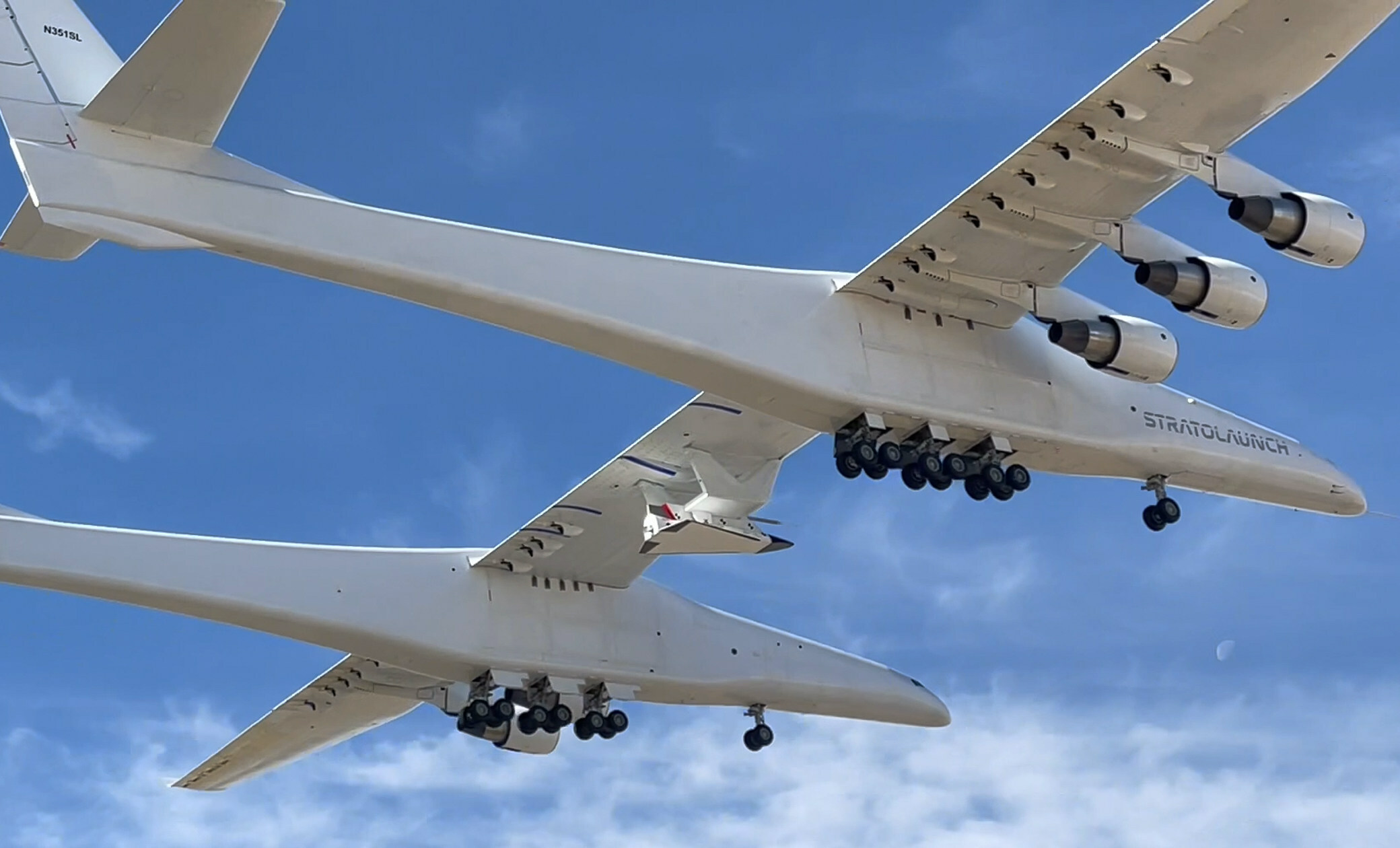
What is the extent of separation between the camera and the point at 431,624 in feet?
78.6

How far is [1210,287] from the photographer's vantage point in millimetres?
20281

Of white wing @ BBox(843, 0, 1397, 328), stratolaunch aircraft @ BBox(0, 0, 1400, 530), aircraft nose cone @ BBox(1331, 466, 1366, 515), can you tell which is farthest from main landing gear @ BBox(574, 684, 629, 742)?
aircraft nose cone @ BBox(1331, 466, 1366, 515)

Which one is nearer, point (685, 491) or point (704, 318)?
point (704, 318)

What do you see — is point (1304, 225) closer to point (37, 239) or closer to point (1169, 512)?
point (1169, 512)

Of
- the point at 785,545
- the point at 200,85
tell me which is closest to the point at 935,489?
the point at 785,545

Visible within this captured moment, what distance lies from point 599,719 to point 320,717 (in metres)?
4.28

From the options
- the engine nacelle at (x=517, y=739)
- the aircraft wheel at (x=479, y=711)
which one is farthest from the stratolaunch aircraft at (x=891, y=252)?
the engine nacelle at (x=517, y=739)

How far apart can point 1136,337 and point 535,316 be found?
224 inches

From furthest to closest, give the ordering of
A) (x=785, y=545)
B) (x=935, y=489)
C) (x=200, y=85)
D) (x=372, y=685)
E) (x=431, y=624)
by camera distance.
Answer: (x=372, y=685) → (x=431, y=624) → (x=785, y=545) → (x=935, y=489) → (x=200, y=85)

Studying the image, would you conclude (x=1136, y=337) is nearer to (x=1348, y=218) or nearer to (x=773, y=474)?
(x=1348, y=218)

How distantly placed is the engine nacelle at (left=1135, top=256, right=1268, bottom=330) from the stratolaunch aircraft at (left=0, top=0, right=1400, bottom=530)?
2cm

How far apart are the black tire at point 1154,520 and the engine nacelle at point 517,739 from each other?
713 cm

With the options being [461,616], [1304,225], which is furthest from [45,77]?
[1304,225]

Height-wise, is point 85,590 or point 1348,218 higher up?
point 1348,218
